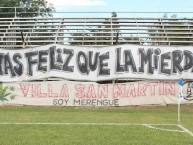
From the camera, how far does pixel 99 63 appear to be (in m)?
23.1

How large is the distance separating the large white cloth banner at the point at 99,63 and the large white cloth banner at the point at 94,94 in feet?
3.60

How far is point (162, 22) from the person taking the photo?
31.8 metres

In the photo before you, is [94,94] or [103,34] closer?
[94,94]

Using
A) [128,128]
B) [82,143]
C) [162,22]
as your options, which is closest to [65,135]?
[82,143]

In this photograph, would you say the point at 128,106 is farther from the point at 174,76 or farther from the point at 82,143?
the point at 82,143

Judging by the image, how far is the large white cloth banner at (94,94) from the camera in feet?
71.7

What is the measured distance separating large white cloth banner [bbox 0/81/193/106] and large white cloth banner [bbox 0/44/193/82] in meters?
1.10

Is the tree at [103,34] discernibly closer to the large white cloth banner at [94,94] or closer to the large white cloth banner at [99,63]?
the large white cloth banner at [99,63]

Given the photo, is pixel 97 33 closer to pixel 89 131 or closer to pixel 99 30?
pixel 99 30

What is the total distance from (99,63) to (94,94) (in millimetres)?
1949

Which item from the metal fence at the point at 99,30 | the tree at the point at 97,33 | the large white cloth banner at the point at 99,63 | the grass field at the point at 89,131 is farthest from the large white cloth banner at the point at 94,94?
the tree at the point at 97,33

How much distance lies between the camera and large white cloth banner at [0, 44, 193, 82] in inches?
906

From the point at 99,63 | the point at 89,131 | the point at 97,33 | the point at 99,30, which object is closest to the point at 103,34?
the point at 99,30

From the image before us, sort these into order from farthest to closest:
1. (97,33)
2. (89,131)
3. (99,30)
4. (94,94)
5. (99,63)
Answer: (99,30) < (97,33) < (99,63) < (94,94) < (89,131)
